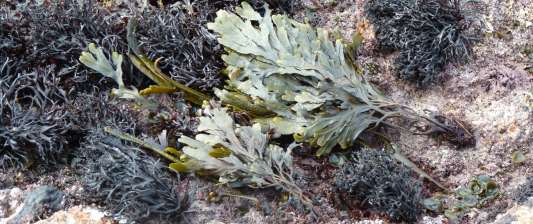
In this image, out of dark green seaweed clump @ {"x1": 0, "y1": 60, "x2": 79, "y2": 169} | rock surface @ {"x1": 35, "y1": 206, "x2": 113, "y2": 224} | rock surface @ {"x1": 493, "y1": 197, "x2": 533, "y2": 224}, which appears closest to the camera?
rock surface @ {"x1": 493, "y1": 197, "x2": 533, "y2": 224}

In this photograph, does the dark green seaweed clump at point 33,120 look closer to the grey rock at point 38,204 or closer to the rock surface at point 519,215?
the grey rock at point 38,204

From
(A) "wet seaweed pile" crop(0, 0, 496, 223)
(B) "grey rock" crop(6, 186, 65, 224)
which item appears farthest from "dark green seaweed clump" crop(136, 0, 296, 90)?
(B) "grey rock" crop(6, 186, 65, 224)

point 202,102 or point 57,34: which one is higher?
point 57,34

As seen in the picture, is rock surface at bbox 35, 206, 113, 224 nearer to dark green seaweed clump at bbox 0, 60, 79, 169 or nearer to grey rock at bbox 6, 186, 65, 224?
grey rock at bbox 6, 186, 65, 224

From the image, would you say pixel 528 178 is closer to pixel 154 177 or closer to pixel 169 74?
pixel 154 177

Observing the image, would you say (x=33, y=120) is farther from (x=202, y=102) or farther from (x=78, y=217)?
(x=202, y=102)

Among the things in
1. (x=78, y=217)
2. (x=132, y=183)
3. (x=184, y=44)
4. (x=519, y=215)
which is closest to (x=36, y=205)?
(x=78, y=217)

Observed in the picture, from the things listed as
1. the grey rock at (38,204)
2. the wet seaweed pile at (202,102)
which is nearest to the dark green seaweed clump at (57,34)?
the wet seaweed pile at (202,102)
